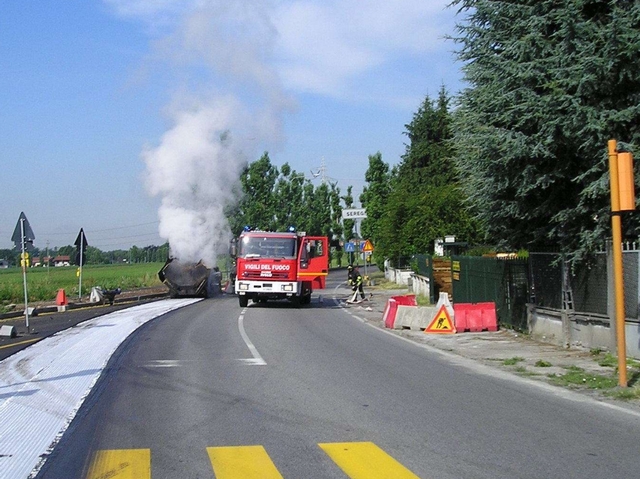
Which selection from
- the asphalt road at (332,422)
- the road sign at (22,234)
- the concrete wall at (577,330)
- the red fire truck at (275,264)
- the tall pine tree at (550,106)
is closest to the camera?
the asphalt road at (332,422)

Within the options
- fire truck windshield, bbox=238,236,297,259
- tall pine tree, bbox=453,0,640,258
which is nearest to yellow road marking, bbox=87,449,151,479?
tall pine tree, bbox=453,0,640,258

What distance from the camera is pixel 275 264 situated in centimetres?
2836

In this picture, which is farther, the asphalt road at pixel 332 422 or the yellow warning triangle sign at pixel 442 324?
the yellow warning triangle sign at pixel 442 324

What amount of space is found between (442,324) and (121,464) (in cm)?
1318

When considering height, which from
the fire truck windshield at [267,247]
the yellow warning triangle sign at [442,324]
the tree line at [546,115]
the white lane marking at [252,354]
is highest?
Answer: the tree line at [546,115]

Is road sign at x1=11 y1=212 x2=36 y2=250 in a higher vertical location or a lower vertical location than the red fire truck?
higher

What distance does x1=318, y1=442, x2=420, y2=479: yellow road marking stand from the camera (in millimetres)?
6168

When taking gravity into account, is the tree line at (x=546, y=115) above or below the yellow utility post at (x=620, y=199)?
above

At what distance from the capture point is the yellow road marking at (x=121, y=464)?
20.2 ft

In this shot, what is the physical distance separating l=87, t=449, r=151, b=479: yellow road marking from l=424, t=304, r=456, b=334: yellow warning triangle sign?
12617mm

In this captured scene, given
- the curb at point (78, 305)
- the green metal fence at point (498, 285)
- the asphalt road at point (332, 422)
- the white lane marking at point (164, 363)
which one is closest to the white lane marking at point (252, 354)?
the asphalt road at point (332, 422)

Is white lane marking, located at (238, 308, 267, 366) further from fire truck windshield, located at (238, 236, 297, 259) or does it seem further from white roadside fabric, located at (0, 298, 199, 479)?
fire truck windshield, located at (238, 236, 297, 259)

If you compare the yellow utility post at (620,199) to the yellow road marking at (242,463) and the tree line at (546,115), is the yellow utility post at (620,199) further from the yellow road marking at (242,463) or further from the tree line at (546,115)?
the yellow road marking at (242,463)

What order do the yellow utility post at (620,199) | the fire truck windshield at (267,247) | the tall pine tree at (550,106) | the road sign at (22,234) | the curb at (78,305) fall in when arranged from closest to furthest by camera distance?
1. the yellow utility post at (620,199)
2. the tall pine tree at (550,106)
3. the road sign at (22,234)
4. the curb at (78,305)
5. the fire truck windshield at (267,247)
